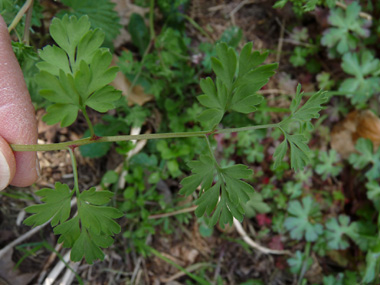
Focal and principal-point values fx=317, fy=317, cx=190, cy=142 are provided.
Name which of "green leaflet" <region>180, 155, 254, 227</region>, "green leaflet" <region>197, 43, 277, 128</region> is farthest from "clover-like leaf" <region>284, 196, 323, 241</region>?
"green leaflet" <region>197, 43, 277, 128</region>

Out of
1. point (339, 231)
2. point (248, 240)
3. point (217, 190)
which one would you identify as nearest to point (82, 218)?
point (217, 190)

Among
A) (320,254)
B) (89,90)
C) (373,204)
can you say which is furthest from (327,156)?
(89,90)

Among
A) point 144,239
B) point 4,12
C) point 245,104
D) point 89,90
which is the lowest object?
point 144,239

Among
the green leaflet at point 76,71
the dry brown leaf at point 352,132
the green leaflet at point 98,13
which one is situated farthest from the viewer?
the dry brown leaf at point 352,132

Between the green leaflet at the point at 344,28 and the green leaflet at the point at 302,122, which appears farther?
the green leaflet at the point at 344,28

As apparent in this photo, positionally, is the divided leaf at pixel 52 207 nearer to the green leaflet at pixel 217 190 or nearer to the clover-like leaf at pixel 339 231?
the green leaflet at pixel 217 190

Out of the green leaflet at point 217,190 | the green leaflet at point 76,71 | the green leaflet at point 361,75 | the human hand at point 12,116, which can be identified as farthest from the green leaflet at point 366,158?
the human hand at point 12,116

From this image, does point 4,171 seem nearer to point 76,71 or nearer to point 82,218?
point 82,218

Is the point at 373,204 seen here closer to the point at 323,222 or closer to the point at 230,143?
the point at 323,222
